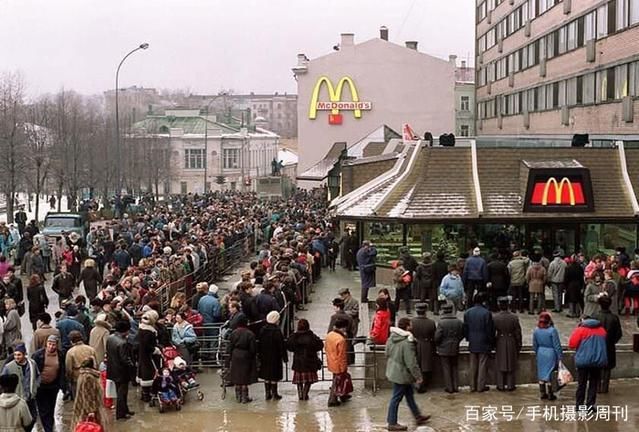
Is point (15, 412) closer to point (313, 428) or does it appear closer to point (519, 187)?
point (313, 428)

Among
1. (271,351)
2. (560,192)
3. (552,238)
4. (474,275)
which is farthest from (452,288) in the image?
(552,238)

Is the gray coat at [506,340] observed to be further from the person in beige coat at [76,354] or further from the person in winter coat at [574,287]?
the person in beige coat at [76,354]

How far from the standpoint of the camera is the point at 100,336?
14.6 metres

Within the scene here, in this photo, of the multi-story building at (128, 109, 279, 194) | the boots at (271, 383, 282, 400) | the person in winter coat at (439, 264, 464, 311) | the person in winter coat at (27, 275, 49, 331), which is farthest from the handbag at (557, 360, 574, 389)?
the multi-story building at (128, 109, 279, 194)

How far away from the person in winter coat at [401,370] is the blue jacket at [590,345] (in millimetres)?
2238

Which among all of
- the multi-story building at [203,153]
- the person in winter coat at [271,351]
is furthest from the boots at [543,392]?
the multi-story building at [203,153]

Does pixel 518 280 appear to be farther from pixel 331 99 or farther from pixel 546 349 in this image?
pixel 331 99

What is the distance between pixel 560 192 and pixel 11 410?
51.9ft

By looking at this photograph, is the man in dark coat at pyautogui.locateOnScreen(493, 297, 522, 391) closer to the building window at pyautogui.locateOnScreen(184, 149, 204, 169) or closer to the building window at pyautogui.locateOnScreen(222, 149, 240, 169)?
the building window at pyautogui.locateOnScreen(184, 149, 204, 169)

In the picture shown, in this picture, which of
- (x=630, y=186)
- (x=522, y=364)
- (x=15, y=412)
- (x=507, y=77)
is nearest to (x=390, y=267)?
(x=630, y=186)

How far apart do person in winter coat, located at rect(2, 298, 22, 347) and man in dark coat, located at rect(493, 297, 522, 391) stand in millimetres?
7905

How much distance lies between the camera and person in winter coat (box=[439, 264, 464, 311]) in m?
17.7

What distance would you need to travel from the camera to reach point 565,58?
46625 millimetres

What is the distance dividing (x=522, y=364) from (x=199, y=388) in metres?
5.24
